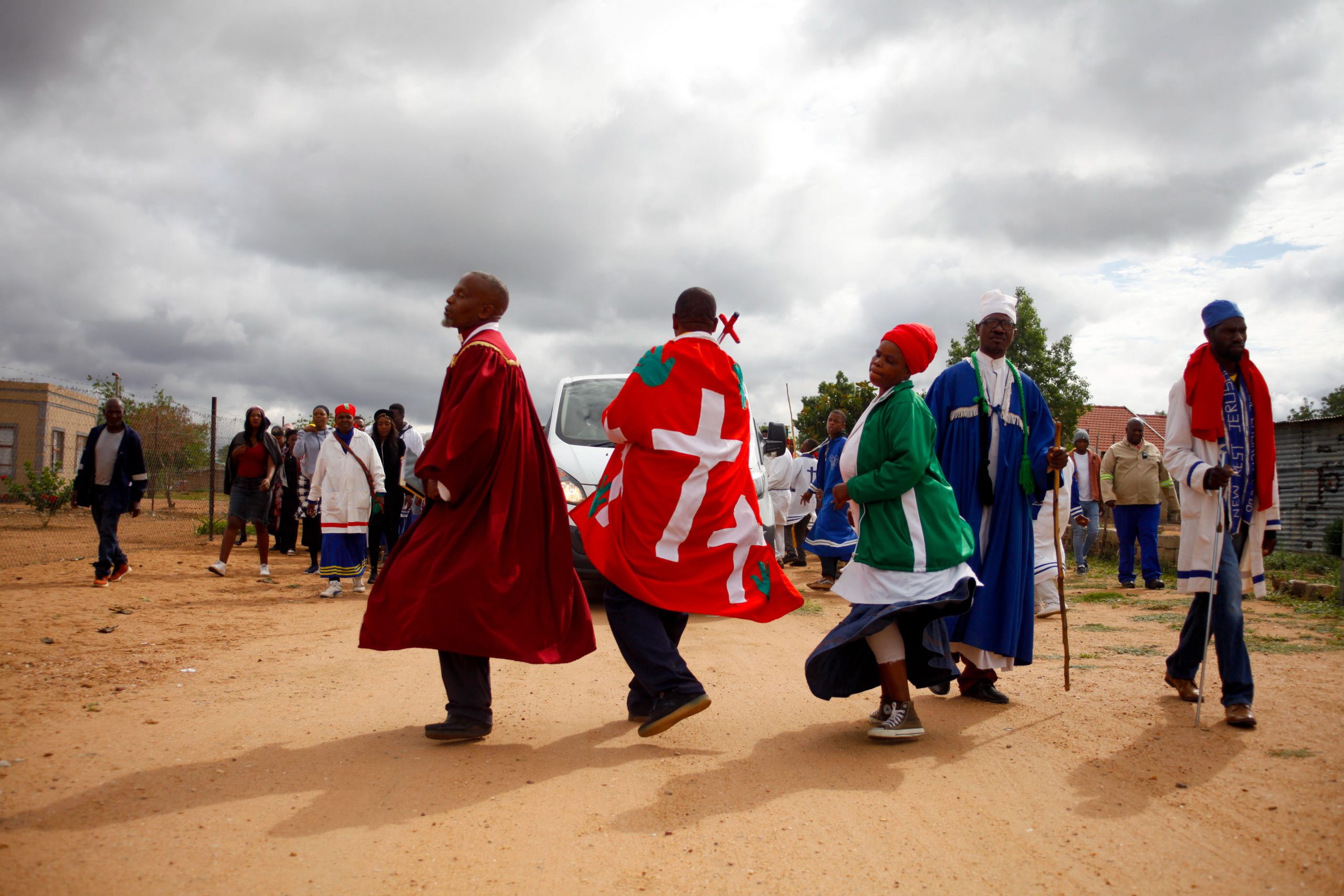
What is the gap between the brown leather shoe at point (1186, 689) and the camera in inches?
177

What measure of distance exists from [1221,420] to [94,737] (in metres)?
5.31

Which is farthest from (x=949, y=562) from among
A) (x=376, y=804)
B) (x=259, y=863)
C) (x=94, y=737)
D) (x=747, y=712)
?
(x=94, y=737)

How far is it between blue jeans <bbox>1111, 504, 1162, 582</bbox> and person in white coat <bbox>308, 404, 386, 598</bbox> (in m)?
8.46

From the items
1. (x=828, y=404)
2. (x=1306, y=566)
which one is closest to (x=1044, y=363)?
(x=828, y=404)

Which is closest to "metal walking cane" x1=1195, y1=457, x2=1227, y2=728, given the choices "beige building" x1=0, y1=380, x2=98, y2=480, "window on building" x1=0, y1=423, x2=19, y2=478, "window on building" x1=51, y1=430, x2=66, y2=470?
"beige building" x1=0, y1=380, x2=98, y2=480

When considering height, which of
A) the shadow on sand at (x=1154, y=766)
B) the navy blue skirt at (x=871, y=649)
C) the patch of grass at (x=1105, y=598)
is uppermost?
the navy blue skirt at (x=871, y=649)

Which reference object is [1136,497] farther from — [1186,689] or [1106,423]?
[1106,423]

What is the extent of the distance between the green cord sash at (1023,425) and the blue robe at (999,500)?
12 millimetres

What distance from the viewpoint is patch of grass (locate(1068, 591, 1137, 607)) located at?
8914mm

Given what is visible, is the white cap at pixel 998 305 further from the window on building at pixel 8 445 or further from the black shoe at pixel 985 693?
the window on building at pixel 8 445

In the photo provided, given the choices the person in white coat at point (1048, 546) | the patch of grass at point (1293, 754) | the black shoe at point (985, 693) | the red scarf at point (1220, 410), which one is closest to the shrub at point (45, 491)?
the person in white coat at point (1048, 546)

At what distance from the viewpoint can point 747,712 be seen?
439cm

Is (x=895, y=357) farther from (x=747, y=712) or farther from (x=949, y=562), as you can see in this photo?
(x=747, y=712)

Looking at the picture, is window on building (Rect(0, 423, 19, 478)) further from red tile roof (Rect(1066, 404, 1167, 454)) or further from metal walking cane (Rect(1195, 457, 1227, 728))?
red tile roof (Rect(1066, 404, 1167, 454))
